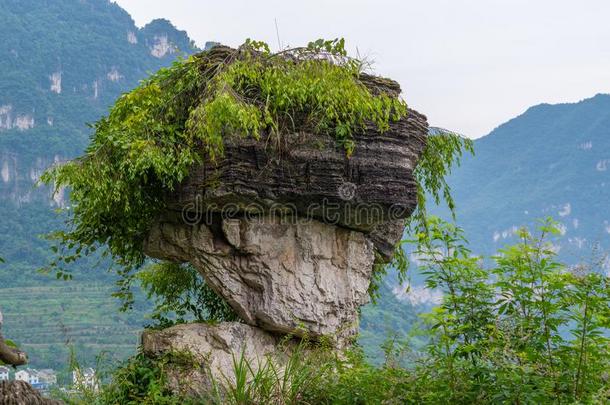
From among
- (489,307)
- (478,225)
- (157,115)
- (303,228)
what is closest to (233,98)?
(157,115)

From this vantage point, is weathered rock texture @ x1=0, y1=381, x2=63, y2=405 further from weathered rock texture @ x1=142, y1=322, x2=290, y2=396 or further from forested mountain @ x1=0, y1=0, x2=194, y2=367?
forested mountain @ x1=0, y1=0, x2=194, y2=367

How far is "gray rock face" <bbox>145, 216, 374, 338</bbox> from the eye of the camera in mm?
8266

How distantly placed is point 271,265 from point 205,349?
1017 mm

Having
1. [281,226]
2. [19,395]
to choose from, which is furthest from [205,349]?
[19,395]

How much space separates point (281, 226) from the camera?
835 cm

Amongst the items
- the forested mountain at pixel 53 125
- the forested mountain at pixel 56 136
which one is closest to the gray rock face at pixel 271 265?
the forested mountain at pixel 56 136

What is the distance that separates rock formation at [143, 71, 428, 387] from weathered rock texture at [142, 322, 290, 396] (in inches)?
0.5

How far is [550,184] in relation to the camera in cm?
10931

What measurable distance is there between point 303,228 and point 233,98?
5.04 feet

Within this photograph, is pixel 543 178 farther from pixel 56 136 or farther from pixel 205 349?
pixel 205 349

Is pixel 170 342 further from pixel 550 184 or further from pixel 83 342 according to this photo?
pixel 550 184

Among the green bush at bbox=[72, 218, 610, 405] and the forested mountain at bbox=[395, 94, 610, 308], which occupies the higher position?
the forested mountain at bbox=[395, 94, 610, 308]

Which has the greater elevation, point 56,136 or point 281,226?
point 56,136

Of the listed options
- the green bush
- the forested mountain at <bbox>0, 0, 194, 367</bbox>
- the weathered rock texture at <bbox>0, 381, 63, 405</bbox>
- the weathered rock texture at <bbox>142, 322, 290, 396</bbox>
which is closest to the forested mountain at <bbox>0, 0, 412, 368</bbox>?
the forested mountain at <bbox>0, 0, 194, 367</bbox>
